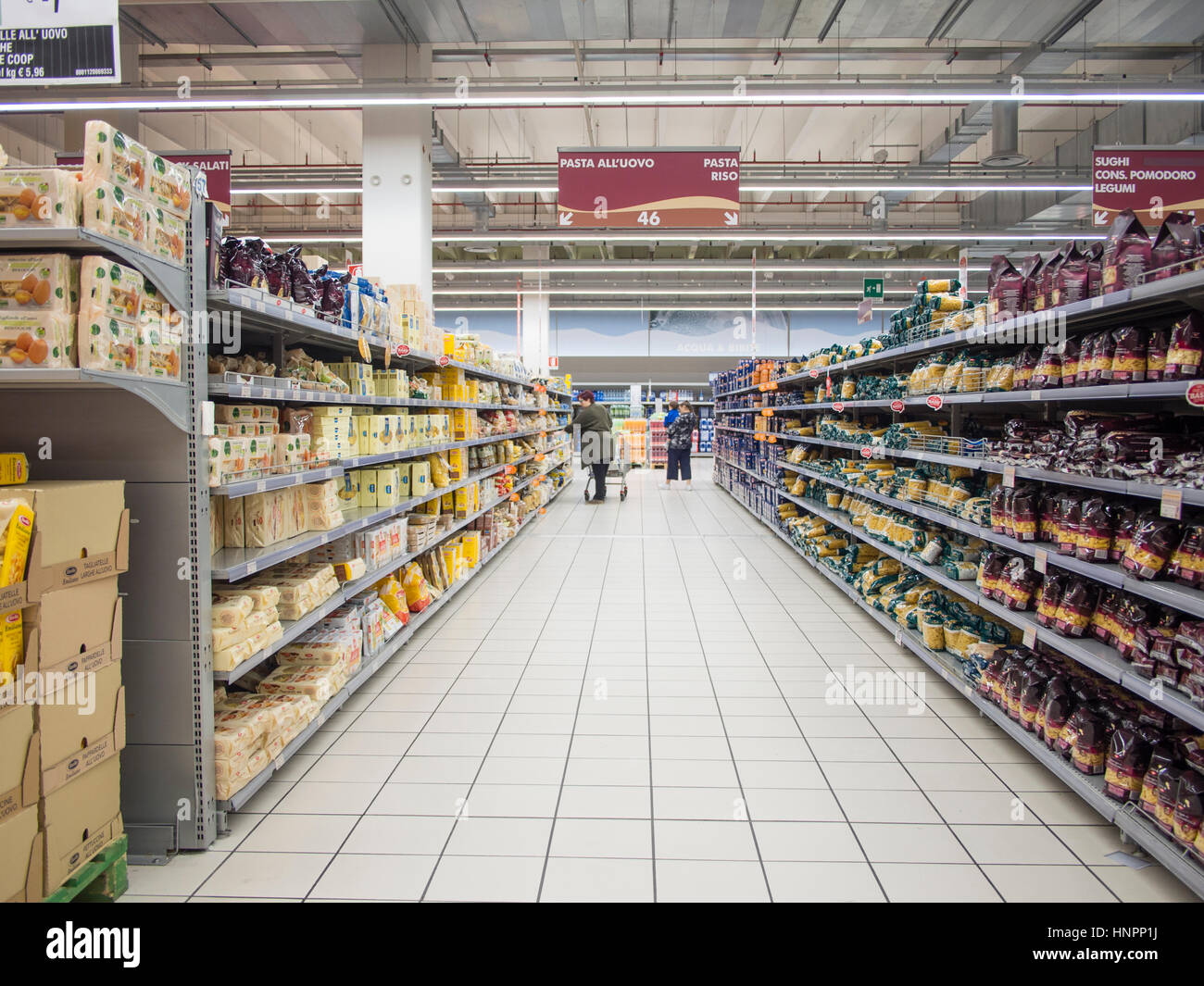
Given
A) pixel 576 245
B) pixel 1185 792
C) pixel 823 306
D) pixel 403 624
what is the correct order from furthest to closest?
pixel 823 306, pixel 576 245, pixel 403 624, pixel 1185 792

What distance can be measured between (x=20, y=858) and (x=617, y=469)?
1544 cm

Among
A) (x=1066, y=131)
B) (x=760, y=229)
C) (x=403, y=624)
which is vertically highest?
(x=1066, y=131)

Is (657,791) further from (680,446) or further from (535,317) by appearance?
(535,317)

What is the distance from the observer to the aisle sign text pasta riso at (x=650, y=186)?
6609 millimetres

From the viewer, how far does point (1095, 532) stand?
110 inches

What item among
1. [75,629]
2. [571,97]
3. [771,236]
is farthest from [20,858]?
[771,236]

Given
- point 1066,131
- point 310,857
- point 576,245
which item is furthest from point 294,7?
point 576,245

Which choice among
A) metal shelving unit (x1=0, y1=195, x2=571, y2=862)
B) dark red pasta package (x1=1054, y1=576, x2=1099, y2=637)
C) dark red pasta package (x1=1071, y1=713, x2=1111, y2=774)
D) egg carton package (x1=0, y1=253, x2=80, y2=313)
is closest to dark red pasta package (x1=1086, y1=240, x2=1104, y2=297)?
dark red pasta package (x1=1054, y1=576, x2=1099, y2=637)

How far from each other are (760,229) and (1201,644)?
10.8 m

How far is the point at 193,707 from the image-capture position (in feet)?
8.11

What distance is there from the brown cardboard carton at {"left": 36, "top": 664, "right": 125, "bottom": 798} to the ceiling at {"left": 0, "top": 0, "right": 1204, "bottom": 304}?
608 cm

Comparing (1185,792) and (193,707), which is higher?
(193,707)

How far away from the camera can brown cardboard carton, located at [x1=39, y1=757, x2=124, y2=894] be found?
1.93 m

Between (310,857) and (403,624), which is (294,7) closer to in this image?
(403,624)
